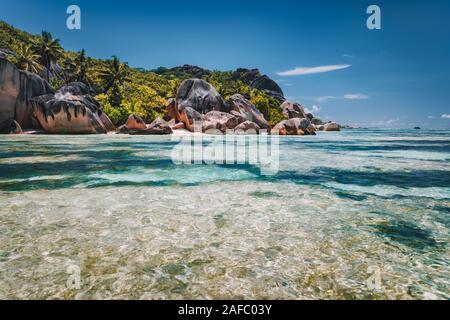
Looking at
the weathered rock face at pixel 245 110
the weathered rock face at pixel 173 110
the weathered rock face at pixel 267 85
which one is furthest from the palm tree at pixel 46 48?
the weathered rock face at pixel 267 85

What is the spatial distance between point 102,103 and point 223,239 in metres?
40.0

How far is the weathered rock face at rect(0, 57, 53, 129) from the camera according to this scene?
27781 mm

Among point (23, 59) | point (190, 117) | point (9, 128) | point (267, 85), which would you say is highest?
point (267, 85)

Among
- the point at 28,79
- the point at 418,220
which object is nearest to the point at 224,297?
the point at 418,220

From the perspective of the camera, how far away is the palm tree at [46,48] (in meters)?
41.7

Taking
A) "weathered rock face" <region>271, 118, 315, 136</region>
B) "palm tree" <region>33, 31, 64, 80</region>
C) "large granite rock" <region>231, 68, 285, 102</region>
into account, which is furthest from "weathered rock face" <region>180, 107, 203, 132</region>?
"large granite rock" <region>231, 68, 285, 102</region>

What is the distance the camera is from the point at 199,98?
139 feet

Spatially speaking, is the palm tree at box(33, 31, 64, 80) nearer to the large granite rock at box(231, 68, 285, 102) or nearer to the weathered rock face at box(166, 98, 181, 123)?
the weathered rock face at box(166, 98, 181, 123)

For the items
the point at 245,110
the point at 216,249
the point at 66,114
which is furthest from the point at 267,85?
the point at 216,249

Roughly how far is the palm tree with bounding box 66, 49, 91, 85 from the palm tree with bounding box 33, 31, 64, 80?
2.42m

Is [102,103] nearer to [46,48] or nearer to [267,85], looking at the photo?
[46,48]
